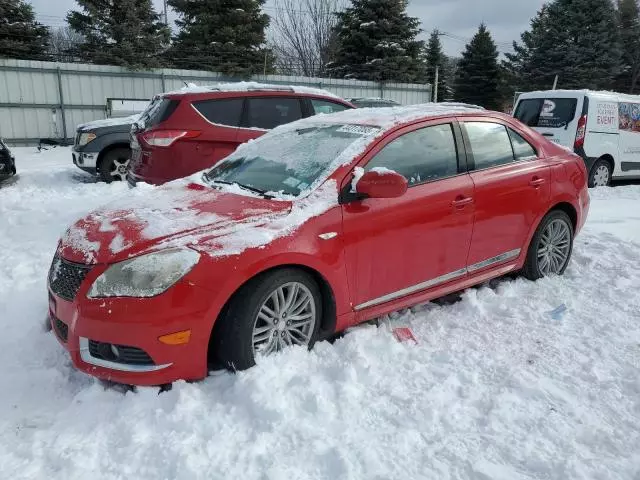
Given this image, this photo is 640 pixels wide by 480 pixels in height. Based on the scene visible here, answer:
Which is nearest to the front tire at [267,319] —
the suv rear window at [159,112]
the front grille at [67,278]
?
the front grille at [67,278]

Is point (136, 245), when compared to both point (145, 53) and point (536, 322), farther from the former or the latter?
point (145, 53)

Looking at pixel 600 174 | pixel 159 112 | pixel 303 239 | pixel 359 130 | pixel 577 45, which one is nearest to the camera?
pixel 303 239

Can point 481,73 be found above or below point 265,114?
above

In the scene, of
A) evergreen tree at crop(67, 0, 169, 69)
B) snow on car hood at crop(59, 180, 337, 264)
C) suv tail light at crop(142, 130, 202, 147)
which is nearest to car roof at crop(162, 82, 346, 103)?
suv tail light at crop(142, 130, 202, 147)

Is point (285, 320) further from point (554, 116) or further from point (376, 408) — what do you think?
point (554, 116)

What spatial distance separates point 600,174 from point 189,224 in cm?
913

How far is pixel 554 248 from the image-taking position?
475cm

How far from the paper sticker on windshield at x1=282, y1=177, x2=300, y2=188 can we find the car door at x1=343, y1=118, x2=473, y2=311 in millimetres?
348

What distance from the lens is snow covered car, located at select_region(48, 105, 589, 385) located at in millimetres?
2795

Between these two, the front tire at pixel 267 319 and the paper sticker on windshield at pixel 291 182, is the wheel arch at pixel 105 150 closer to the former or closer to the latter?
the paper sticker on windshield at pixel 291 182

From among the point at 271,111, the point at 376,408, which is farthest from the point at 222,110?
the point at 376,408

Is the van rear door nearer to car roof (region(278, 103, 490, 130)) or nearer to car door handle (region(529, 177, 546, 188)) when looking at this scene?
car door handle (region(529, 177, 546, 188))

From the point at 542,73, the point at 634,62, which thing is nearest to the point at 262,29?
the point at 542,73

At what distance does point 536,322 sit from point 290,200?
1978 mm
